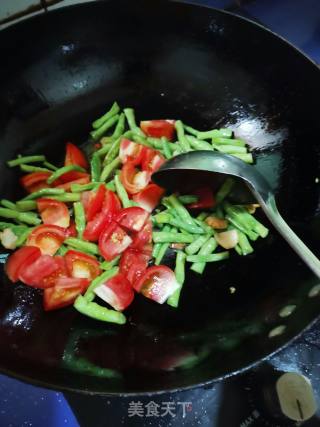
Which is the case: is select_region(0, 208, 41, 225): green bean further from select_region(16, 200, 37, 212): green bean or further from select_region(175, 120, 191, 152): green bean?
select_region(175, 120, 191, 152): green bean

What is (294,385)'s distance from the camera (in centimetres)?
150

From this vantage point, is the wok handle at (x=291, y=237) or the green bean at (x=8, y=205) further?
the green bean at (x=8, y=205)

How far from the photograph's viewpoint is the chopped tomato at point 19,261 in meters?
1.77

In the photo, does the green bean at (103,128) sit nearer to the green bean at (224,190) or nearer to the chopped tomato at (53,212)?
the chopped tomato at (53,212)

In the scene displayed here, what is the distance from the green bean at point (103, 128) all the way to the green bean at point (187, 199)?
0.62m

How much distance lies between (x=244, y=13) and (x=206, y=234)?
1912 mm

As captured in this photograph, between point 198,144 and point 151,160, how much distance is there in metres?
0.27

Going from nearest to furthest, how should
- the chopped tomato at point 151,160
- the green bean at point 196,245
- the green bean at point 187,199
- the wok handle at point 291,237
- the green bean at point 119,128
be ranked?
1. the wok handle at point 291,237
2. the green bean at point 196,245
3. the green bean at point 187,199
4. the chopped tomato at point 151,160
5. the green bean at point 119,128

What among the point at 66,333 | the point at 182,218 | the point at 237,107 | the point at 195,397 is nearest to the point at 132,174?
the point at 182,218

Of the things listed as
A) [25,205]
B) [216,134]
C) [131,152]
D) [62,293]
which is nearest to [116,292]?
[62,293]

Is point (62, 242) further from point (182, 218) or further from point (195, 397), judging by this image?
point (195, 397)

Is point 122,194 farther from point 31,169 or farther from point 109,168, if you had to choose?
point 31,169

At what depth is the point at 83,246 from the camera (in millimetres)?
1885

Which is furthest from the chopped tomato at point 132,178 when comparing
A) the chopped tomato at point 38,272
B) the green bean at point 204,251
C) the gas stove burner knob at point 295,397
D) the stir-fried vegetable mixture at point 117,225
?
the gas stove burner knob at point 295,397
